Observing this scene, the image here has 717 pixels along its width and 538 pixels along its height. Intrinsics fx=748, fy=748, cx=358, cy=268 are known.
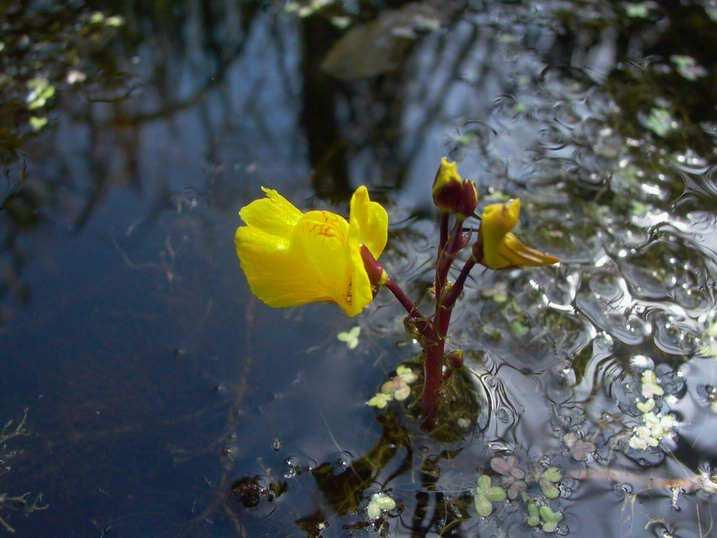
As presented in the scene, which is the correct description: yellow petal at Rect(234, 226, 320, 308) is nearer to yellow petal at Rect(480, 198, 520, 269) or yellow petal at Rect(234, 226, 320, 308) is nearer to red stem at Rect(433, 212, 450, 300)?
red stem at Rect(433, 212, 450, 300)

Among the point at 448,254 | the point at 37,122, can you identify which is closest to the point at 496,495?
the point at 448,254

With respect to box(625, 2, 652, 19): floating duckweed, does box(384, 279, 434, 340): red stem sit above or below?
above

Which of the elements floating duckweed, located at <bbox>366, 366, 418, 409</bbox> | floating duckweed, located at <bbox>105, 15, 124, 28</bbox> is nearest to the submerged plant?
floating duckweed, located at <bbox>366, 366, 418, 409</bbox>

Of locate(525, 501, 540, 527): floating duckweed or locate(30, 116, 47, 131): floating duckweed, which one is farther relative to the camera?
locate(30, 116, 47, 131): floating duckweed

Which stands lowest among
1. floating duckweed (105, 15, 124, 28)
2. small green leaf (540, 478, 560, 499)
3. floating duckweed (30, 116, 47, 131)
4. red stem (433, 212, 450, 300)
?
small green leaf (540, 478, 560, 499)

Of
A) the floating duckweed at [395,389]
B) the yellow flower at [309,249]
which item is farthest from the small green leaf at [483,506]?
the yellow flower at [309,249]

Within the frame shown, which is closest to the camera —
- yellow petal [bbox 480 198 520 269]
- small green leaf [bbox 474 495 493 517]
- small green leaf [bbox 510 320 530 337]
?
yellow petal [bbox 480 198 520 269]

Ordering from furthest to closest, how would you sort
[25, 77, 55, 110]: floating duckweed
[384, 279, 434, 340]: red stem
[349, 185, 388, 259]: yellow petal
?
[25, 77, 55, 110]: floating duckweed
[384, 279, 434, 340]: red stem
[349, 185, 388, 259]: yellow petal

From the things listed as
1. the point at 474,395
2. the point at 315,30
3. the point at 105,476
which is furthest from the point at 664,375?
the point at 315,30
